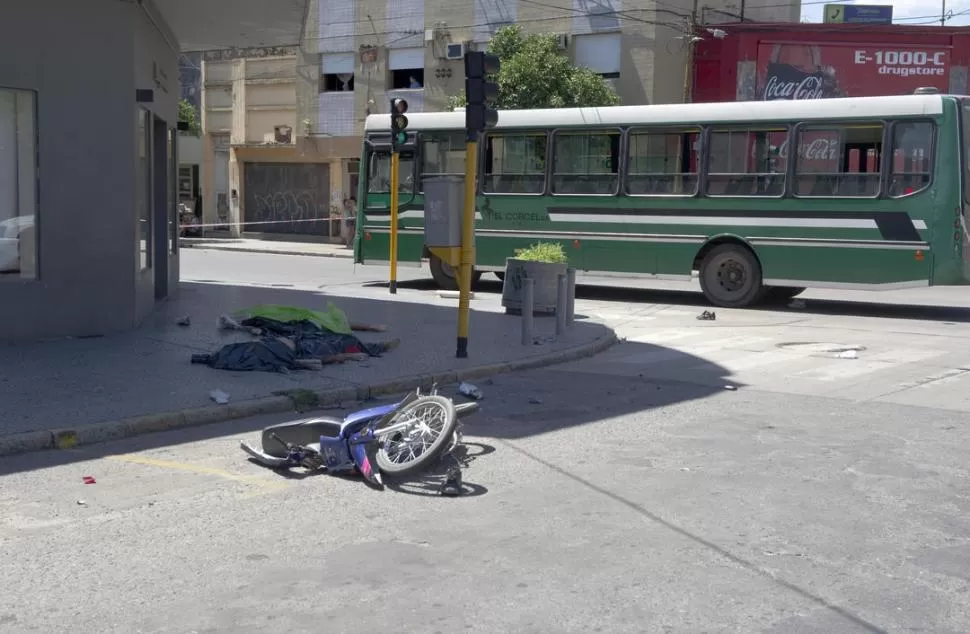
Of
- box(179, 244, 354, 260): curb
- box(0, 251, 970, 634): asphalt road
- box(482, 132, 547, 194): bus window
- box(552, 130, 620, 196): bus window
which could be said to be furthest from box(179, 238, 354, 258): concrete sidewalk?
box(0, 251, 970, 634): asphalt road

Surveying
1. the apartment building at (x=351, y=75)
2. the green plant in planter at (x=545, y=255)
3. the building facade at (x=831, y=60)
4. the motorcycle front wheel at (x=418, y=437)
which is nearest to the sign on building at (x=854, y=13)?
the apartment building at (x=351, y=75)

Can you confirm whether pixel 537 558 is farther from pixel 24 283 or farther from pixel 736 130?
pixel 736 130

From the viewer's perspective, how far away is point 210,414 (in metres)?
8.71

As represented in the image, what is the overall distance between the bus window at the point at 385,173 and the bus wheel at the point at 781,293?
273 inches

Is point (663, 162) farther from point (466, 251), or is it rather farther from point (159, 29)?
point (159, 29)

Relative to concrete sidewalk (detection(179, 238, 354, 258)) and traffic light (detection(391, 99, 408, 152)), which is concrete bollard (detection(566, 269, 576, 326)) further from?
concrete sidewalk (detection(179, 238, 354, 258))

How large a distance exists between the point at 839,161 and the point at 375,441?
12380 mm

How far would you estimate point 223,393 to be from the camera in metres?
9.23

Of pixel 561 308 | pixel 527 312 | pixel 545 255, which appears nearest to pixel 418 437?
pixel 527 312

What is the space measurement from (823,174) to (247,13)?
353 inches

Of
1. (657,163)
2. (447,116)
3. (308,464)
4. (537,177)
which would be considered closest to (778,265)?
(657,163)

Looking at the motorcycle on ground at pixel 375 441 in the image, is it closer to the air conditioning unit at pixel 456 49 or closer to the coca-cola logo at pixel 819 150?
the coca-cola logo at pixel 819 150

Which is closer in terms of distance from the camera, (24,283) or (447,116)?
(24,283)

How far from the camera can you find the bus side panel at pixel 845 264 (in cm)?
1669
